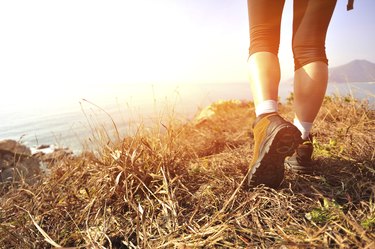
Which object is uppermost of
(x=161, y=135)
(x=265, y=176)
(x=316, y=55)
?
(x=316, y=55)

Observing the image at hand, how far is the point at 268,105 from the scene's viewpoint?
1128 mm

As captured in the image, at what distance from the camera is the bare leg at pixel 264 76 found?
1.16 metres

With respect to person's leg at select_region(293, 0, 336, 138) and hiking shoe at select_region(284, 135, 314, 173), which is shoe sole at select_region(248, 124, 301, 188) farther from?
person's leg at select_region(293, 0, 336, 138)

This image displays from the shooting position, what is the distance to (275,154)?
3.25ft

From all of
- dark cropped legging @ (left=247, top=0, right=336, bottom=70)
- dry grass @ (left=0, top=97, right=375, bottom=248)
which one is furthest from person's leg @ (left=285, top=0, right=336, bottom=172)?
dry grass @ (left=0, top=97, right=375, bottom=248)

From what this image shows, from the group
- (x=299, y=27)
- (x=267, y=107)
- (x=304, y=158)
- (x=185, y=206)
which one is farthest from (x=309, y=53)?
(x=185, y=206)

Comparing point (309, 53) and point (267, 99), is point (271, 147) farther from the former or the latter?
point (309, 53)

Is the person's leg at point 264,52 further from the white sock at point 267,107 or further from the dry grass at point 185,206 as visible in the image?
the dry grass at point 185,206

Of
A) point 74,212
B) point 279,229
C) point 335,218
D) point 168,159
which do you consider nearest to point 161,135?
point 168,159

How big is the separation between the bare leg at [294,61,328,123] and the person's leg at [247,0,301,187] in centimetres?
13

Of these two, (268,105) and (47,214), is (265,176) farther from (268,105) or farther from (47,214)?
(47,214)

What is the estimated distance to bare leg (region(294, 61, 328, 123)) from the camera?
121 centimetres

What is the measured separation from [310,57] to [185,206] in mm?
949

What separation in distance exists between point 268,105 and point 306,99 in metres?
0.25
